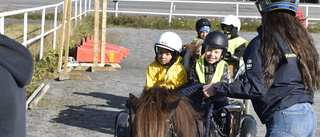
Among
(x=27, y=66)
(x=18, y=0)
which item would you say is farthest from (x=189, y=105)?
(x=18, y=0)

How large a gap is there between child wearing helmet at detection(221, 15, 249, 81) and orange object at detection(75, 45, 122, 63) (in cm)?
467

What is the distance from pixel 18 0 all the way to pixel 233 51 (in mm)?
26734

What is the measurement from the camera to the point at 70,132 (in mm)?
6621

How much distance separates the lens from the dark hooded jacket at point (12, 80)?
208 centimetres

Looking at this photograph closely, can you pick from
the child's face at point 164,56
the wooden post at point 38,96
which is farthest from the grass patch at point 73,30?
the child's face at point 164,56

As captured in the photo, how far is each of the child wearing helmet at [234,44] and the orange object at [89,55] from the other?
467 centimetres

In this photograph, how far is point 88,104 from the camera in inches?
323

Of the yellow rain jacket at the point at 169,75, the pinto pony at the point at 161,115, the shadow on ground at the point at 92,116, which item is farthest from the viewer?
the shadow on ground at the point at 92,116

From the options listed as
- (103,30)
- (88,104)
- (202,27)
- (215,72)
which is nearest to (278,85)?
(215,72)

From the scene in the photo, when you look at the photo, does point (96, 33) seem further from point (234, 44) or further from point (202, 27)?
point (234, 44)

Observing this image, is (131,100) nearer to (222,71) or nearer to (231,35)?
(222,71)

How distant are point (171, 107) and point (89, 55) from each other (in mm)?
8526

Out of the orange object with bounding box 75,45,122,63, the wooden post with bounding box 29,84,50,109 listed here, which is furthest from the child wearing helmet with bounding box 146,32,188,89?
the orange object with bounding box 75,45,122,63

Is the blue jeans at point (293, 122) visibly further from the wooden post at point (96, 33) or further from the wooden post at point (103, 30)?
the wooden post at point (103, 30)
